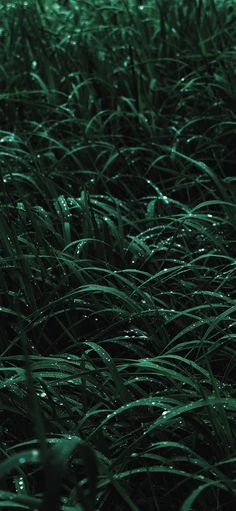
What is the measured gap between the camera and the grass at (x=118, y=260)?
1.74m

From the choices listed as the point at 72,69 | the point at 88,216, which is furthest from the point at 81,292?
the point at 72,69

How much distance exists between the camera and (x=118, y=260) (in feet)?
8.55

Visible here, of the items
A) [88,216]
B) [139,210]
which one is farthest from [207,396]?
[139,210]

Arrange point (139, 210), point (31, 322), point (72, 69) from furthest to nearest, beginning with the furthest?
point (72, 69) → point (139, 210) → point (31, 322)

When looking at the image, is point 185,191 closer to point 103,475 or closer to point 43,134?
point 43,134

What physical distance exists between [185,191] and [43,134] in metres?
0.52

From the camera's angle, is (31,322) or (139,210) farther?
(139,210)

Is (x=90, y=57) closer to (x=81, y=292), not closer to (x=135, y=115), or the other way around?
(x=135, y=115)

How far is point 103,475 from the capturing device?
164 cm

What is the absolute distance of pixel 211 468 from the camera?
158 cm

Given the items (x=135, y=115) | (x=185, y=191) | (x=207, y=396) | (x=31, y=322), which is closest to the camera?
(x=207, y=396)

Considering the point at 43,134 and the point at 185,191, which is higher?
the point at 43,134

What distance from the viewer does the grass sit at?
1.74 metres

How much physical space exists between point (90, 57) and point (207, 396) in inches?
94.2
